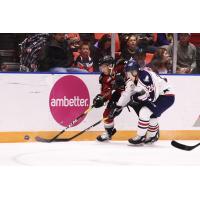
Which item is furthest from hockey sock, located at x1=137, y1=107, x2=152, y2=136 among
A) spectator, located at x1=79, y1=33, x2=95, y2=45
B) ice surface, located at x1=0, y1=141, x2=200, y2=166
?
spectator, located at x1=79, y1=33, x2=95, y2=45

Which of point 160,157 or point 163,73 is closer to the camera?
point 160,157

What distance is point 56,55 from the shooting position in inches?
163

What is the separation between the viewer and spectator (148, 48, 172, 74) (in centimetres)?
426

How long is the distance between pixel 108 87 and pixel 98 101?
0.14 metres

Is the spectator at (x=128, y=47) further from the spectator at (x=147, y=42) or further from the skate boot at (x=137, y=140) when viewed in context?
the skate boot at (x=137, y=140)

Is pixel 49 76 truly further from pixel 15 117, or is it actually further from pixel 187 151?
pixel 187 151

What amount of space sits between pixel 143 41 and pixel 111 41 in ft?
0.86

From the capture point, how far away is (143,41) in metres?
4.22

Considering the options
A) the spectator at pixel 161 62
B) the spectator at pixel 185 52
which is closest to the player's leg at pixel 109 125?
the spectator at pixel 161 62

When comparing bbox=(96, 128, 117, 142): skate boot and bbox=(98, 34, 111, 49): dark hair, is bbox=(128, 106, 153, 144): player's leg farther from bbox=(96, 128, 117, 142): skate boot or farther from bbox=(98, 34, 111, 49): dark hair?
bbox=(98, 34, 111, 49): dark hair

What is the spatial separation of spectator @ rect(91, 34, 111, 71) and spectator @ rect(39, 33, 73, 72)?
19 cm

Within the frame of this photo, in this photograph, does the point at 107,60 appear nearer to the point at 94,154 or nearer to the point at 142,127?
the point at 142,127

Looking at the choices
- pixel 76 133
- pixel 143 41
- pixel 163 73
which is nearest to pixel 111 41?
pixel 143 41

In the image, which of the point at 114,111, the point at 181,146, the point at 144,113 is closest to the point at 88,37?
the point at 114,111
